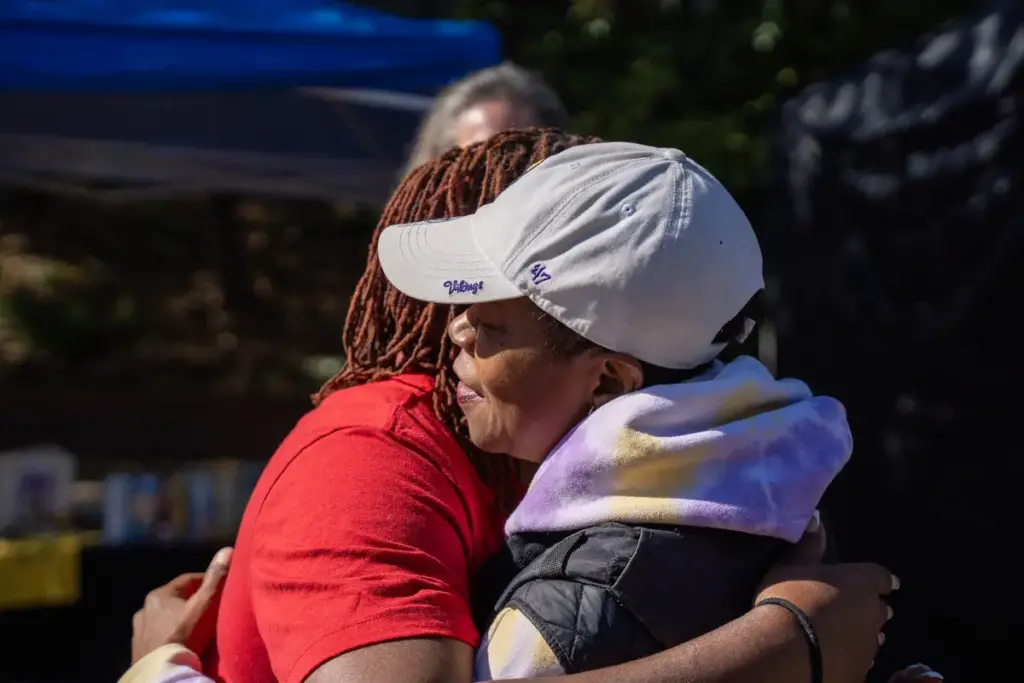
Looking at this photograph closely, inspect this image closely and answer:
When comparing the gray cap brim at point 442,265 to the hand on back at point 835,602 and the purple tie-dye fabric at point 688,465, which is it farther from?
the hand on back at point 835,602

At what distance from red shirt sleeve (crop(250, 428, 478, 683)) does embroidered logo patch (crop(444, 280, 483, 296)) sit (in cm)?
19

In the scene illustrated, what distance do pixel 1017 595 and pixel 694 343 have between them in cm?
255

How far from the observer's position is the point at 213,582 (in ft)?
5.17

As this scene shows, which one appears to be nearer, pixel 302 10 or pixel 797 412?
pixel 797 412

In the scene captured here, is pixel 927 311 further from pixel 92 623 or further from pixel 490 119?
pixel 92 623

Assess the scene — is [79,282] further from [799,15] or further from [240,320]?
[799,15]

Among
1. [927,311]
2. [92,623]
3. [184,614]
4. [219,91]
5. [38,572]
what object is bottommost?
[92,623]

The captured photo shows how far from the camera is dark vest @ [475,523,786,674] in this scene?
3.96 feet

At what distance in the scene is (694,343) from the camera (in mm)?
1317

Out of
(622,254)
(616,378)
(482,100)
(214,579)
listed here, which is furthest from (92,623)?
(622,254)

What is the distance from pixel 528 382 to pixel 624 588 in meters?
0.27

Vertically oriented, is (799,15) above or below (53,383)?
above

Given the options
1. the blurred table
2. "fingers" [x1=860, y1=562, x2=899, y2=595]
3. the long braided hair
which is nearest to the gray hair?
the long braided hair

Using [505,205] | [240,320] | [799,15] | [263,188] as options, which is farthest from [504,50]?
[505,205]
